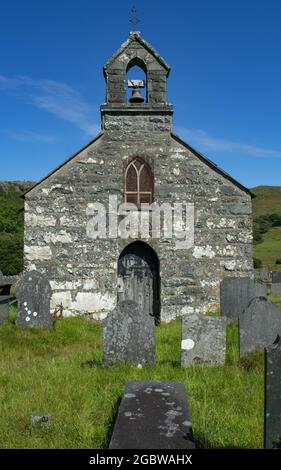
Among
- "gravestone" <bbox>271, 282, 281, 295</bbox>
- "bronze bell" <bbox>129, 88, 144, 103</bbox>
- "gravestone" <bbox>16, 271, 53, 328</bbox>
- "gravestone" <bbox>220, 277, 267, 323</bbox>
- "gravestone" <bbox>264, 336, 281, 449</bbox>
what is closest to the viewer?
"gravestone" <bbox>264, 336, 281, 449</bbox>

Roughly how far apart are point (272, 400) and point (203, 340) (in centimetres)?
366

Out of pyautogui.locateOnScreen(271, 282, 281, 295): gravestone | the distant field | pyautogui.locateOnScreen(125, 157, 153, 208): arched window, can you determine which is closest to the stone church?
pyautogui.locateOnScreen(125, 157, 153, 208): arched window

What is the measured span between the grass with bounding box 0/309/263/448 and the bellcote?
7.62m

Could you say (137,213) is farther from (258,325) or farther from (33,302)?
(258,325)

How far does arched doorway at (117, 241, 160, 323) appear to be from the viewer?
13984mm

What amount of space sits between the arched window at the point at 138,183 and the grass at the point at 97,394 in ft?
17.4

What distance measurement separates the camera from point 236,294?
12039 millimetres

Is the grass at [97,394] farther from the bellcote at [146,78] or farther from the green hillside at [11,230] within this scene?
the green hillside at [11,230]

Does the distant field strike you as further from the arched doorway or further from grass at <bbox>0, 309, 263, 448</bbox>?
grass at <bbox>0, 309, 263, 448</bbox>

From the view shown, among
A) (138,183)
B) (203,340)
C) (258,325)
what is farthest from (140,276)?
(203,340)

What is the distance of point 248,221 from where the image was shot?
45.7 feet

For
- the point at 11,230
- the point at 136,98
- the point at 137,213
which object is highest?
the point at 136,98

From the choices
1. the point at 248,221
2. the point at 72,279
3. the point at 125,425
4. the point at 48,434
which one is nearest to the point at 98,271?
the point at 72,279
